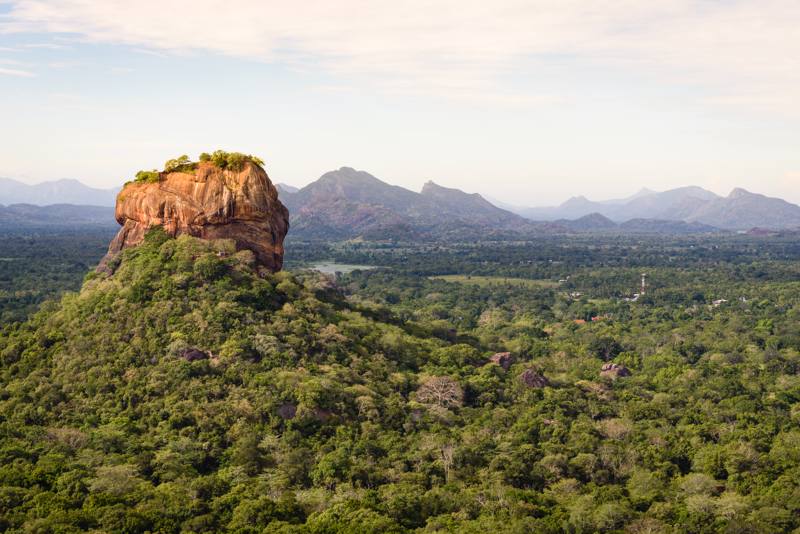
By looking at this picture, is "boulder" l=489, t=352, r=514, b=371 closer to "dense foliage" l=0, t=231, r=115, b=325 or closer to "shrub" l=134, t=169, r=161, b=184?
"shrub" l=134, t=169, r=161, b=184

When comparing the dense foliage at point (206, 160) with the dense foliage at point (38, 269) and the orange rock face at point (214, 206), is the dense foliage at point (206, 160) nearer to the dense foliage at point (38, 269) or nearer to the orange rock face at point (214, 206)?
the orange rock face at point (214, 206)

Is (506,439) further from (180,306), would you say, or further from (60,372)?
(60,372)

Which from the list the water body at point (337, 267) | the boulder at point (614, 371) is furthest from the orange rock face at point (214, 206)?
the water body at point (337, 267)

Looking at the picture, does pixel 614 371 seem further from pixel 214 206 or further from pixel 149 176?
pixel 149 176

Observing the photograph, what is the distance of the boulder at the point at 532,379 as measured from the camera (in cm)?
4434

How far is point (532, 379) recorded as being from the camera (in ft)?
147

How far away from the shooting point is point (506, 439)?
36438 millimetres

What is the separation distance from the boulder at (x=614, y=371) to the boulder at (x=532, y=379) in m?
9.59

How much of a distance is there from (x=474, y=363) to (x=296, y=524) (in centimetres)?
2108

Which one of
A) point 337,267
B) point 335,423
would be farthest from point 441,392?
point 337,267

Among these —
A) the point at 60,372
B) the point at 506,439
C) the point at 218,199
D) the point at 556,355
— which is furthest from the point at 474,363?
the point at 60,372

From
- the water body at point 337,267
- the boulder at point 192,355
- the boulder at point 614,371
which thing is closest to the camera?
the boulder at point 192,355

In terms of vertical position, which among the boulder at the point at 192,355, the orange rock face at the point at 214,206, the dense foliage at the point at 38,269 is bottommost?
the dense foliage at the point at 38,269

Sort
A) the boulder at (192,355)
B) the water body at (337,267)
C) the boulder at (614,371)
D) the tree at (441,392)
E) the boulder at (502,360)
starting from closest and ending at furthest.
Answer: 1. the boulder at (192,355)
2. the tree at (441,392)
3. the boulder at (502,360)
4. the boulder at (614,371)
5. the water body at (337,267)
